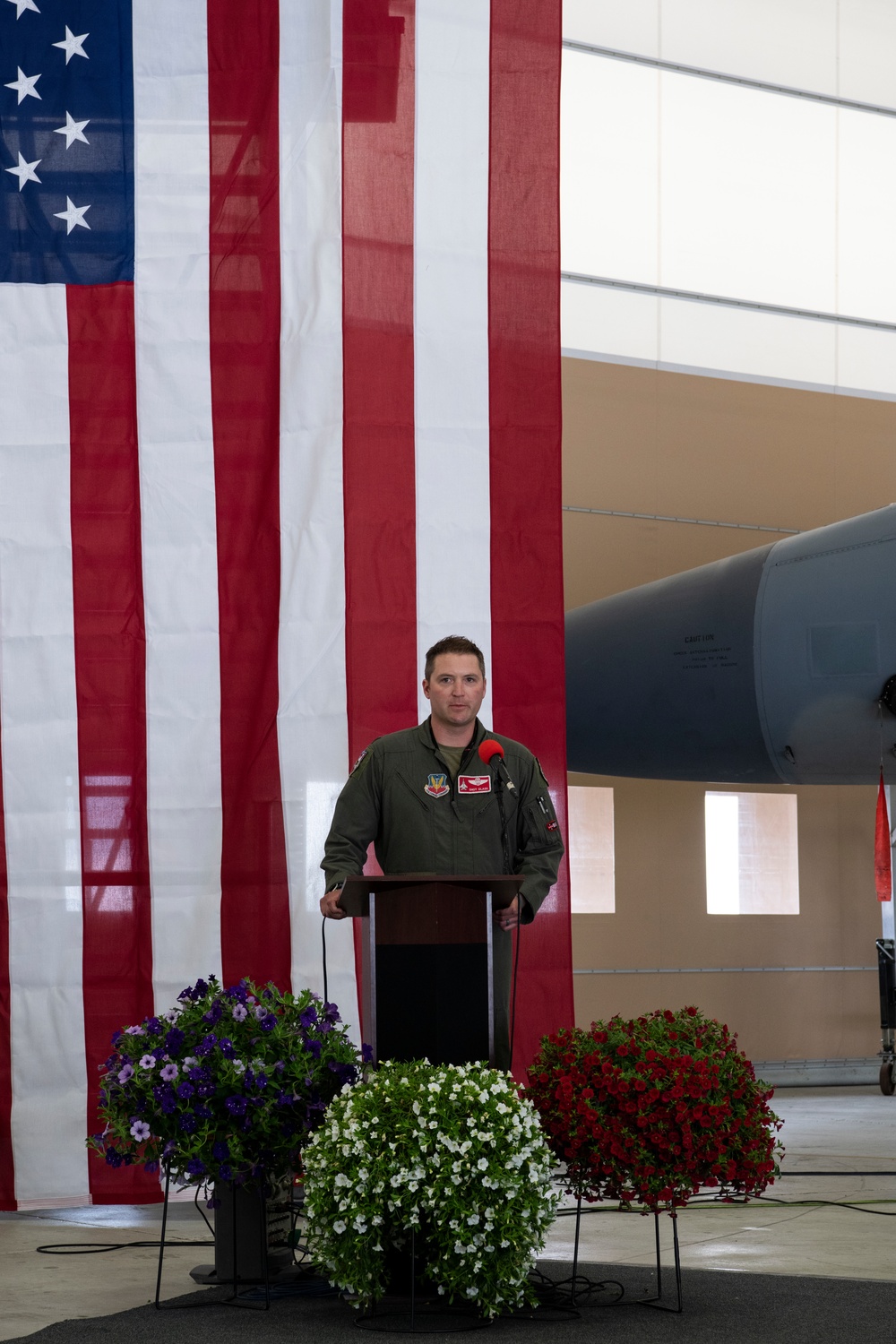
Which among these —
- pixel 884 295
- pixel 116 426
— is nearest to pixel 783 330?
pixel 884 295

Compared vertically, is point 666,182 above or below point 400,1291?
above

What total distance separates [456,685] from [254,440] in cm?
155

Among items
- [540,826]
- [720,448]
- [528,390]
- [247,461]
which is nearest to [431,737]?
[540,826]

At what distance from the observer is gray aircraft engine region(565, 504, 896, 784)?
679cm

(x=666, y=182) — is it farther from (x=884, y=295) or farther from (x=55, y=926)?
(x=55, y=926)

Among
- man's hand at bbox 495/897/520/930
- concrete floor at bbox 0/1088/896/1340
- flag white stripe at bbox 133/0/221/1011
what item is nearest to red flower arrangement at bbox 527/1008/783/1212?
man's hand at bbox 495/897/520/930

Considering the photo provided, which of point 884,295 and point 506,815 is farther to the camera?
point 884,295

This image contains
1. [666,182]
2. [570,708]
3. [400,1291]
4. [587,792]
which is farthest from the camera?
[666,182]

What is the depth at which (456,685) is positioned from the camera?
352 centimetres

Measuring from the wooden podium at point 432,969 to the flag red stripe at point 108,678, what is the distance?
1549 mm

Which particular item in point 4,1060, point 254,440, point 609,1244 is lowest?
point 609,1244

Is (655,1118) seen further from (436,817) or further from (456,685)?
(456,685)

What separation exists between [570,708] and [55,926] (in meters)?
3.98

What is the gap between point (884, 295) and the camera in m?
9.97
